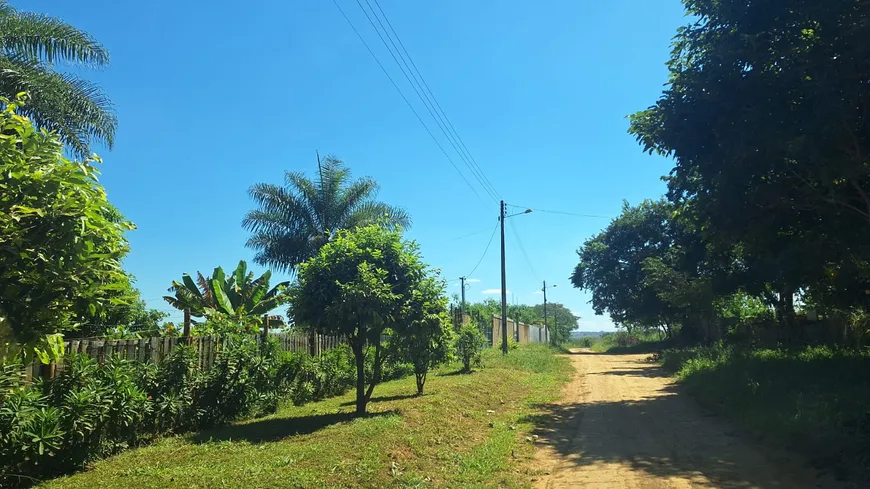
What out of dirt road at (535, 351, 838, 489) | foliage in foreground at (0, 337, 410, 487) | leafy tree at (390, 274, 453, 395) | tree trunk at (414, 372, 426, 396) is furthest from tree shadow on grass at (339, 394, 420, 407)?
dirt road at (535, 351, 838, 489)

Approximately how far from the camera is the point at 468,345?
66.0 ft

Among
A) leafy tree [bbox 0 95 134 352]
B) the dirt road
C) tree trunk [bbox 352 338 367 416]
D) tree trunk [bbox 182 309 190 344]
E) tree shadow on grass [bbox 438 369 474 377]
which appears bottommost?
the dirt road

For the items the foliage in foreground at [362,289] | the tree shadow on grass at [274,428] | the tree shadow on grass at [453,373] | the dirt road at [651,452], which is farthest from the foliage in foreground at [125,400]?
the tree shadow on grass at [453,373]

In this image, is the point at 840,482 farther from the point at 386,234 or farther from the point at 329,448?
the point at 386,234

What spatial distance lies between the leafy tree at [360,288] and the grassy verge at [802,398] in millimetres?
6451

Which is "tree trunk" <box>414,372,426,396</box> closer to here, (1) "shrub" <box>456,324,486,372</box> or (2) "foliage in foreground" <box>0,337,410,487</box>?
(2) "foliage in foreground" <box>0,337,410,487</box>

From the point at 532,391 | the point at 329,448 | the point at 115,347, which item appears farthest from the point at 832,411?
the point at 115,347

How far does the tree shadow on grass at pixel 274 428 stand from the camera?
28.3 feet

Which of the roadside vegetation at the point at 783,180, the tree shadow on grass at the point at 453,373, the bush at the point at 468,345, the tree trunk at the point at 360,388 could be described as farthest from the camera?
the bush at the point at 468,345

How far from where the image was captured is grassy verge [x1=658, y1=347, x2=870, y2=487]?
23.8 feet

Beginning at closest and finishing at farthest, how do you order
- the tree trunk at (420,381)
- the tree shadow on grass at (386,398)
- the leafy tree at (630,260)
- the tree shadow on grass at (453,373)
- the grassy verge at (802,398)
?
the grassy verge at (802,398) → the tree shadow on grass at (386,398) → the tree trunk at (420,381) → the tree shadow on grass at (453,373) → the leafy tree at (630,260)

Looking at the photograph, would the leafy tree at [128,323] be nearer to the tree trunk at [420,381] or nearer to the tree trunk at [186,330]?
the tree trunk at [186,330]

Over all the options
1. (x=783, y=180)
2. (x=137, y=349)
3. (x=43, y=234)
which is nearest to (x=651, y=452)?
(x=783, y=180)

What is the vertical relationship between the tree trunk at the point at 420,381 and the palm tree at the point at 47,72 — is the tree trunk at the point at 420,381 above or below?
below
